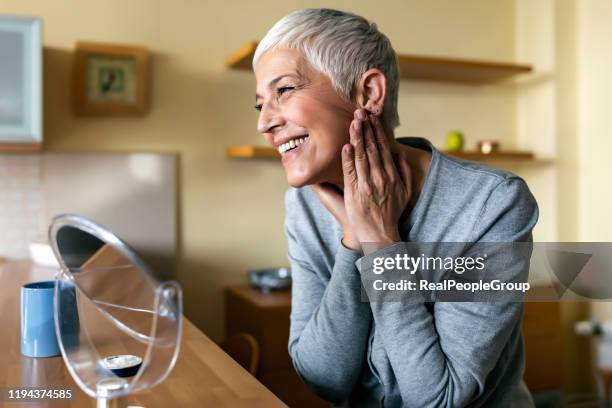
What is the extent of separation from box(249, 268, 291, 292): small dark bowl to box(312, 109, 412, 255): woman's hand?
165 centimetres

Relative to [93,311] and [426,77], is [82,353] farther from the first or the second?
[426,77]

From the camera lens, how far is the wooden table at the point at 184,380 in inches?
34.9

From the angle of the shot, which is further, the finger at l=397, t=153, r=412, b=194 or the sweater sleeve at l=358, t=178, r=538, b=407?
the finger at l=397, t=153, r=412, b=194

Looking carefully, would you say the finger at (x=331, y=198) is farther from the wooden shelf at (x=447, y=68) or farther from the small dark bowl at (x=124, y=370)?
the wooden shelf at (x=447, y=68)

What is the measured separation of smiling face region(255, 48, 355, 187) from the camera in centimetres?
113

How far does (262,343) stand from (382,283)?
148 cm

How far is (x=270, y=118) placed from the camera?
116 centimetres

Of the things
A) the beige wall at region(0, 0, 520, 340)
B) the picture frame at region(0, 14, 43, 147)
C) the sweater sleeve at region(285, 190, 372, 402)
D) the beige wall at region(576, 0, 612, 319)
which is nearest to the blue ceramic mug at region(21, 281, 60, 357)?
the sweater sleeve at region(285, 190, 372, 402)

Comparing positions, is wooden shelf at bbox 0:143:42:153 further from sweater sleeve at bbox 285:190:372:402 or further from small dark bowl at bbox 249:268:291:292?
sweater sleeve at bbox 285:190:372:402

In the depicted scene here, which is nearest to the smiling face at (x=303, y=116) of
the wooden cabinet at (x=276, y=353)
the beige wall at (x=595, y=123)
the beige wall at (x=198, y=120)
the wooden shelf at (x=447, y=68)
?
the wooden cabinet at (x=276, y=353)

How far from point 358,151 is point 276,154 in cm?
167

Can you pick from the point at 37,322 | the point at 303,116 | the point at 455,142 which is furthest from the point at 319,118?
the point at 455,142

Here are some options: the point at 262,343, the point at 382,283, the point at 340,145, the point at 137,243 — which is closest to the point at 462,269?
the point at 382,283

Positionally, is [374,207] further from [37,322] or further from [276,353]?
[276,353]
